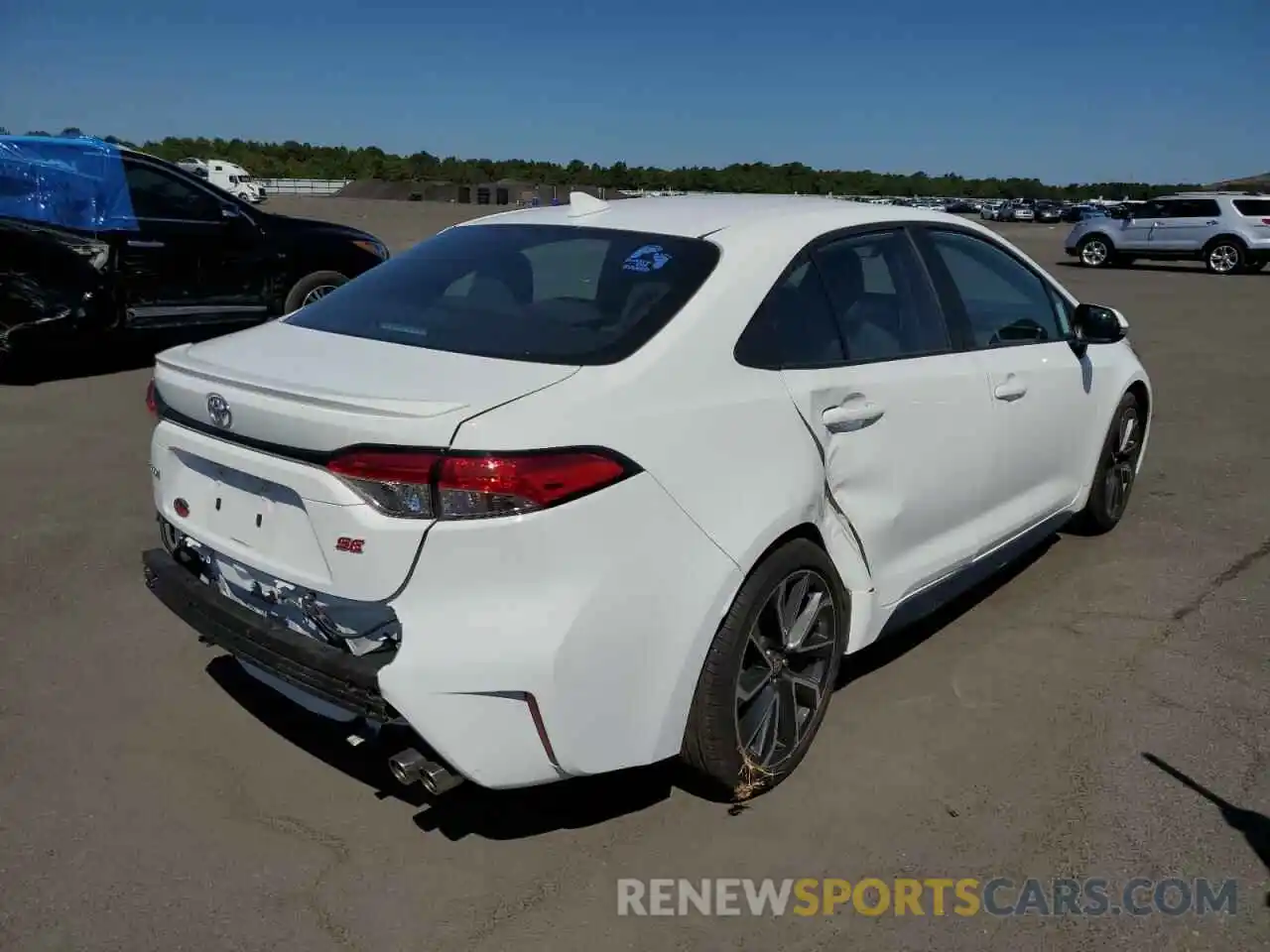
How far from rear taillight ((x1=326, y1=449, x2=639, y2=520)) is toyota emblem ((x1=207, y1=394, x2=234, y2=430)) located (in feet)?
1.57

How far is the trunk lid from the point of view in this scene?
2484 millimetres

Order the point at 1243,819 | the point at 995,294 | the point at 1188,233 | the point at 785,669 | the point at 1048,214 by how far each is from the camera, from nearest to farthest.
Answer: the point at 1243,819
the point at 785,669
the point at 995,294
the point at 1188,233
the point at 1048,214

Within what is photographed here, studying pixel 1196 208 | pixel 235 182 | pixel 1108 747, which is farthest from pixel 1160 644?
pixel 235 182

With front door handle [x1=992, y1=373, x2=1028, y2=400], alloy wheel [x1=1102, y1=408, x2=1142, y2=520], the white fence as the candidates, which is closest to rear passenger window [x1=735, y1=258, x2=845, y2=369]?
front door handle [x1=992, y1=373, x2=1028, y2=400]

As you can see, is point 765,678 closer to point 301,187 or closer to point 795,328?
point 795,328

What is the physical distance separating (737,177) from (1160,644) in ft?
217

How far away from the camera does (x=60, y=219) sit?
823 cm

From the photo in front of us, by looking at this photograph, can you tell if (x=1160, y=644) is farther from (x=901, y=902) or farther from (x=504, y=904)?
(x=504, y=904)

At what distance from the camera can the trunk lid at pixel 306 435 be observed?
8.15 ft

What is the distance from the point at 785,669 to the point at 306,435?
4.91 ft

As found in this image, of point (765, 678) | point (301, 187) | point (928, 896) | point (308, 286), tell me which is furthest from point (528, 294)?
point (301, 187)

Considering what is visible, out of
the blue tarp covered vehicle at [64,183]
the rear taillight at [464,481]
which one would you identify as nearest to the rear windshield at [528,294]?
the rear taillight at [464,481]

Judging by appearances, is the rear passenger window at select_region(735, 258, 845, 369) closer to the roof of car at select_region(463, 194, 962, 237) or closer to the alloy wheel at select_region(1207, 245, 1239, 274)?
the roof of car at select_region(463, 194, 962, 237)

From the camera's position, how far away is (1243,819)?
3051mm
